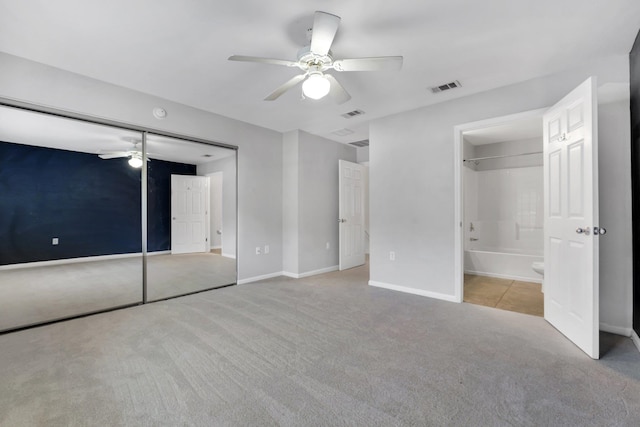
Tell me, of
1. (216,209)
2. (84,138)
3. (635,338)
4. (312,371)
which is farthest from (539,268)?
(84,138)

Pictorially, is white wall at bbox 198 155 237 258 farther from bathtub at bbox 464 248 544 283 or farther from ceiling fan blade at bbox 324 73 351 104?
bathtub at bbox 464 248 544 283

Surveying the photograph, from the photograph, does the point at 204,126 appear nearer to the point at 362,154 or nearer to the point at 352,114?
the point at 352,114

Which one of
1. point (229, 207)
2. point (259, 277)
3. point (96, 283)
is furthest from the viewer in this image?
point (259, 277)

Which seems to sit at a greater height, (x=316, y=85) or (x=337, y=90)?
(x=337, y=90)

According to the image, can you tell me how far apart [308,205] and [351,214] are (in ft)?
3.52

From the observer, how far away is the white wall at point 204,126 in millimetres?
2607

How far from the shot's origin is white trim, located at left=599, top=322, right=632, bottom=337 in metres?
2.46

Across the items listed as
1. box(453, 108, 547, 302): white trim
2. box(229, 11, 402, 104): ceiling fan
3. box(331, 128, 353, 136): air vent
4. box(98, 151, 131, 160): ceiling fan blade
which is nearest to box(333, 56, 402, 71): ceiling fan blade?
box(229, 11, 402, 104): ceiling fan

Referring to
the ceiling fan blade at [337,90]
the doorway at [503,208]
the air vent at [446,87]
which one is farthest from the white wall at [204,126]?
the doorway at [503,208]

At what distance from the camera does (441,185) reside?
3520 mm

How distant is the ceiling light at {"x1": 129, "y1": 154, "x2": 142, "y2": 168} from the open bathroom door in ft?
14.8

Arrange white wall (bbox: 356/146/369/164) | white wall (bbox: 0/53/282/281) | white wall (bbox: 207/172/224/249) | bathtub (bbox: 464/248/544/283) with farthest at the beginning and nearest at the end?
white wall (bbox: 356/146/369/164) → bathtub (bbox: 464/248/544/283) → white wall (bbox: 207/172/224/249) → white wall (bbox: 0/53/282/281)

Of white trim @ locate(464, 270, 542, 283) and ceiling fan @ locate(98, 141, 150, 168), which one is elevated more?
ceiling fan @ locate(98, 141, 150, 168)

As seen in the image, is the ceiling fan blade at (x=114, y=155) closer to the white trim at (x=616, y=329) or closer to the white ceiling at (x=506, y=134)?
the white ceiling at (x=506, y=134)
